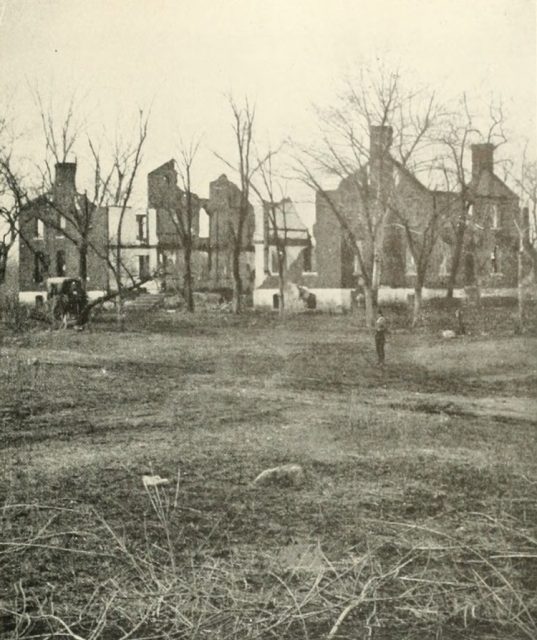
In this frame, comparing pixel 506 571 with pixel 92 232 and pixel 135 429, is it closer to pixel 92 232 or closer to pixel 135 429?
pixel 135 429

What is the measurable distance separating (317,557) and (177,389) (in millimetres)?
899

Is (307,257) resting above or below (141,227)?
below

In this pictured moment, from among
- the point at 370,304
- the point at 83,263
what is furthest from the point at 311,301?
the point at 83,263

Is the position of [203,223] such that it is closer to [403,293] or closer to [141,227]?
[141,227]

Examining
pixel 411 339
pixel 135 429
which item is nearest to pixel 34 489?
pixel 135 429

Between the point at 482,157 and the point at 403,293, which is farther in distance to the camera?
the point at 403,293

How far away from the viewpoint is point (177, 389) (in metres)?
2.69

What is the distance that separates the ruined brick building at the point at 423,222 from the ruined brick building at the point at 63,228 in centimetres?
103

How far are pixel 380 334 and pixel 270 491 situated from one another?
104cm

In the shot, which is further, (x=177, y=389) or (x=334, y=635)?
(x=177, y=389)

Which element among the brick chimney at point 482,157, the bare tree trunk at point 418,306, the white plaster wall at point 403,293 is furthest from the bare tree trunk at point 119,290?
the brick chimney at point 482,157

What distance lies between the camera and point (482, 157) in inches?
121

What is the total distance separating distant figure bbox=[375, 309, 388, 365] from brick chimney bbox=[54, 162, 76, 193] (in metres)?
1.39

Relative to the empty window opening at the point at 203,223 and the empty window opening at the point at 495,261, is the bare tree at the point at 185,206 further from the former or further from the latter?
the empty window opening at the point at 495,261
